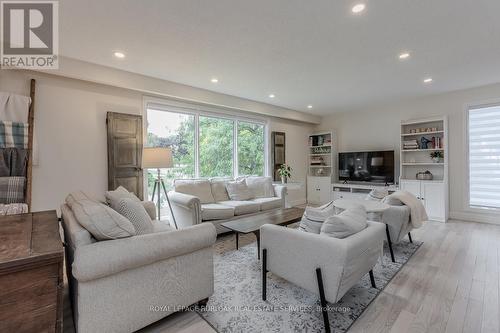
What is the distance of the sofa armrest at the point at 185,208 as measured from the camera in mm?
3395

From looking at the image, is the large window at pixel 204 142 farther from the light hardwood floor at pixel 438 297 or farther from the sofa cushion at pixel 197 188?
the light hardwood floor at pixel 438 297

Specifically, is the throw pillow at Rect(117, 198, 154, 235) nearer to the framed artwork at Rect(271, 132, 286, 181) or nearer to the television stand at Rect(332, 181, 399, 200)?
the framed artwork at Rect(271, 132, 286, 181)

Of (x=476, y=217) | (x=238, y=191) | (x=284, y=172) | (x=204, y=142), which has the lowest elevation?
(x=476, y=217)

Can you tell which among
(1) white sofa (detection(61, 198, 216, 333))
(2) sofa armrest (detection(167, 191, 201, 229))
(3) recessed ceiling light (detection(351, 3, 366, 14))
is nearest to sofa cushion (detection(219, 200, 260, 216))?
(2) sofa armrest (detection(167, 191, 201, 229))

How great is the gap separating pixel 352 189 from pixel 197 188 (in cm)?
382

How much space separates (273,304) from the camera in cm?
201

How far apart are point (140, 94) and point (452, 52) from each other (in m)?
4.43

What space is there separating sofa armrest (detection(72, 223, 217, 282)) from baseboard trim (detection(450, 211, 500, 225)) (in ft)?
17.4

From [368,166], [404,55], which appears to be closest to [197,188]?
[404,55]

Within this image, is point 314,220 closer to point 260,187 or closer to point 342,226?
point 342,226

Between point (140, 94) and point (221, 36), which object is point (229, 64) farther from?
point (140, 94)

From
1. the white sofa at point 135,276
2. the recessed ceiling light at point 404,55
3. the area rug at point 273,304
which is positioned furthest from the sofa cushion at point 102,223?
the recessed ceiling light at point 404,55

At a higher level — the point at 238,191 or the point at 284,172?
the point at 284,172

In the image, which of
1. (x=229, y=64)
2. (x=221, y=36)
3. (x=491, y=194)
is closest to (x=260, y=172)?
(x=229, y=64)
